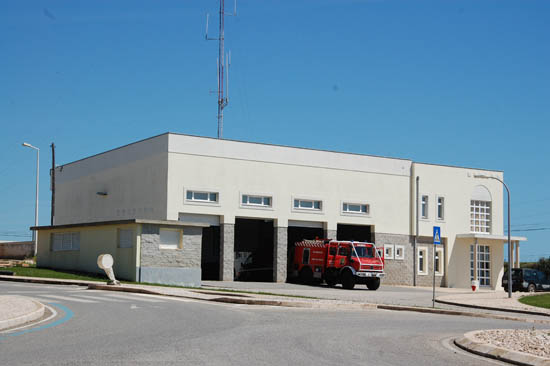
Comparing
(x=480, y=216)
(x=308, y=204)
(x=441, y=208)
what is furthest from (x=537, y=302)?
(x=480, y=216)

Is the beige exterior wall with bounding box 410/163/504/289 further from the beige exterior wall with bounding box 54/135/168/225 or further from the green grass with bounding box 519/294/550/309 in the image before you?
the beige exterior wall with bounding box 54/135/168/225

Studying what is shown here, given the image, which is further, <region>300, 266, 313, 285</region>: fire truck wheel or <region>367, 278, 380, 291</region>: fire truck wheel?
<region>300, 266, 313, 285</region>: fire truck wheel

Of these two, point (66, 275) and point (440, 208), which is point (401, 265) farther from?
point (66, 275)

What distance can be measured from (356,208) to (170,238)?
602 inches

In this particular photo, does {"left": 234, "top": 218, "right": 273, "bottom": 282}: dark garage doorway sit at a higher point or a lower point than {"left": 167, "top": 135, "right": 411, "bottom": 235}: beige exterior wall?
lower

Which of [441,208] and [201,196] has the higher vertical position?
[201,196]

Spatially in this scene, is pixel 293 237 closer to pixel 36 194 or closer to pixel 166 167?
pixel 166 167

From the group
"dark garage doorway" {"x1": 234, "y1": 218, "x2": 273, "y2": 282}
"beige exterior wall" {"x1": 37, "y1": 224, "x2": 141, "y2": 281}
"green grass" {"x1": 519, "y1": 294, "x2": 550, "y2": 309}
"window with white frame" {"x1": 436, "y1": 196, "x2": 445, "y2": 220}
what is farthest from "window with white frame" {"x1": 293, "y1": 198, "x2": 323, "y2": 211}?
"green grass" {"x1": 519, "y1": 294, "x2": 550, "y2": 309}

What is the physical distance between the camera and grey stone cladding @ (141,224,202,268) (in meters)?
32.7

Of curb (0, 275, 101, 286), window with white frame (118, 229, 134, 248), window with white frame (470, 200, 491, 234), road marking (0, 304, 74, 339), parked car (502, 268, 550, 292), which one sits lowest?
parked car (502, 268, 550, 292)

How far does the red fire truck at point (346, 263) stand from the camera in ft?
119

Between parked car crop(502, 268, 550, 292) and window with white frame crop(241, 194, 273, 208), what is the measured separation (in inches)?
629

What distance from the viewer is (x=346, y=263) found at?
1454 inches

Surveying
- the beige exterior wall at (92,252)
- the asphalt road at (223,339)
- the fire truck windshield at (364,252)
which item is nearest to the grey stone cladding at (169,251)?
the beige exterior wall at (92,252)
